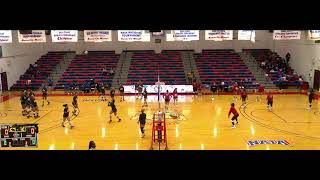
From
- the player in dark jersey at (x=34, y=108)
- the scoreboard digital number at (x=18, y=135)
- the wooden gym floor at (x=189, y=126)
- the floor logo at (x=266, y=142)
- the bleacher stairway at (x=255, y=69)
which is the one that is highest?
the bleacher stairway at (x=255, y=69)

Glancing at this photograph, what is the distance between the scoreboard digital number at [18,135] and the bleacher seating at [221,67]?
2223 cm

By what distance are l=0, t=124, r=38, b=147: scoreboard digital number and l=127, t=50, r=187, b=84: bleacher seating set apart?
69.1ft

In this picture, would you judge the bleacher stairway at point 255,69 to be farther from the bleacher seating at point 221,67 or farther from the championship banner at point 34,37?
the championship banner at point 34,37

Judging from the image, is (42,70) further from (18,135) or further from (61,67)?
(18,135)

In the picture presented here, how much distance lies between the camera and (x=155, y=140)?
1484cm

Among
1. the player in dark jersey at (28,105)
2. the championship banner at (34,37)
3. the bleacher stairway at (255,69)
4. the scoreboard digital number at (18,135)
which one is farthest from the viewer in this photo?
the bleacher stairway at (255,69)

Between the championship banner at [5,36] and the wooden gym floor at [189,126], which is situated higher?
the championship banner at [5,36]

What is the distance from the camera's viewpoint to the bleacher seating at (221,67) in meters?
31.0

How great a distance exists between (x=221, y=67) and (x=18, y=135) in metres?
25.9

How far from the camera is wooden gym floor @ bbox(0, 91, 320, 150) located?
14.4 metres

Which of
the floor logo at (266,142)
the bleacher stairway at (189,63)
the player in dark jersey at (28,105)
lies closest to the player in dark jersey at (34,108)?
the player in dark jersey at (28,105)

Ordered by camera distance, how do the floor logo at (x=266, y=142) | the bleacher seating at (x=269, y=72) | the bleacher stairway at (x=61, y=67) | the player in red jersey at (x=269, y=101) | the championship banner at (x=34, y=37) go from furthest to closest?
the bleacher stairway at (x=61, y=67), the bleacher seating at (x=269, y=72), the player in red jersey at (x=269, y=101), the championship banner at (x=34, y=37), the floor logo at (x=266, y=142)
